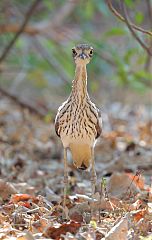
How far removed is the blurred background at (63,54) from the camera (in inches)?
258

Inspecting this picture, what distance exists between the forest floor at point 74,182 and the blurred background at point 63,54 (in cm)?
48

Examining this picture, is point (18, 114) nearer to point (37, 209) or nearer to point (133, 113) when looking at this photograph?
point (133, 113)

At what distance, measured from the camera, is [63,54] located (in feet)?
26.8

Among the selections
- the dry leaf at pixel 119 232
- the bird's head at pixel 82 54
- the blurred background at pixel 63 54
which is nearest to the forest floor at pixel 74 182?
the dry leaf at pixel 119 232

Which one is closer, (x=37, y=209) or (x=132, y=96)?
Answer: (x=37, y=209)

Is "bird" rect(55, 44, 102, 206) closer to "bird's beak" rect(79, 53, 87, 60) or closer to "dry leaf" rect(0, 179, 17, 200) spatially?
"bird's beak" rect(79, 53, 87, 60)

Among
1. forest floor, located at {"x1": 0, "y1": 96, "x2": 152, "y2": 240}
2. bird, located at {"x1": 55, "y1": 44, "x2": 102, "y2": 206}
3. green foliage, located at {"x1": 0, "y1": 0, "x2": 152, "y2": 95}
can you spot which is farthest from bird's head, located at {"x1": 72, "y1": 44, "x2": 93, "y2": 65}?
green foliage, located at {"x1": 0, "y1": 0, "x2": 152, "y2": 95}

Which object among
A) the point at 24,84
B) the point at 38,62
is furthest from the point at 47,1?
the point at 24,84

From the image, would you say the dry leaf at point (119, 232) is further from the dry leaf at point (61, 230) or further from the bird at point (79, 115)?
the bird at point (79, 115)

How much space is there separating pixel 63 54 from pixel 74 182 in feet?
10.4

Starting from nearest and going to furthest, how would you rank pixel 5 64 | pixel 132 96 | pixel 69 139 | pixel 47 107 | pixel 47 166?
pixel 69 139
pixel 47 166
pixel 5 64
pixel 47 107
pixel 132 96

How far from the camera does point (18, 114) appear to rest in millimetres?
8242

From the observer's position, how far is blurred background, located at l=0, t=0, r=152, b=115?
6543mm

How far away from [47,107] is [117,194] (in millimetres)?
4135
